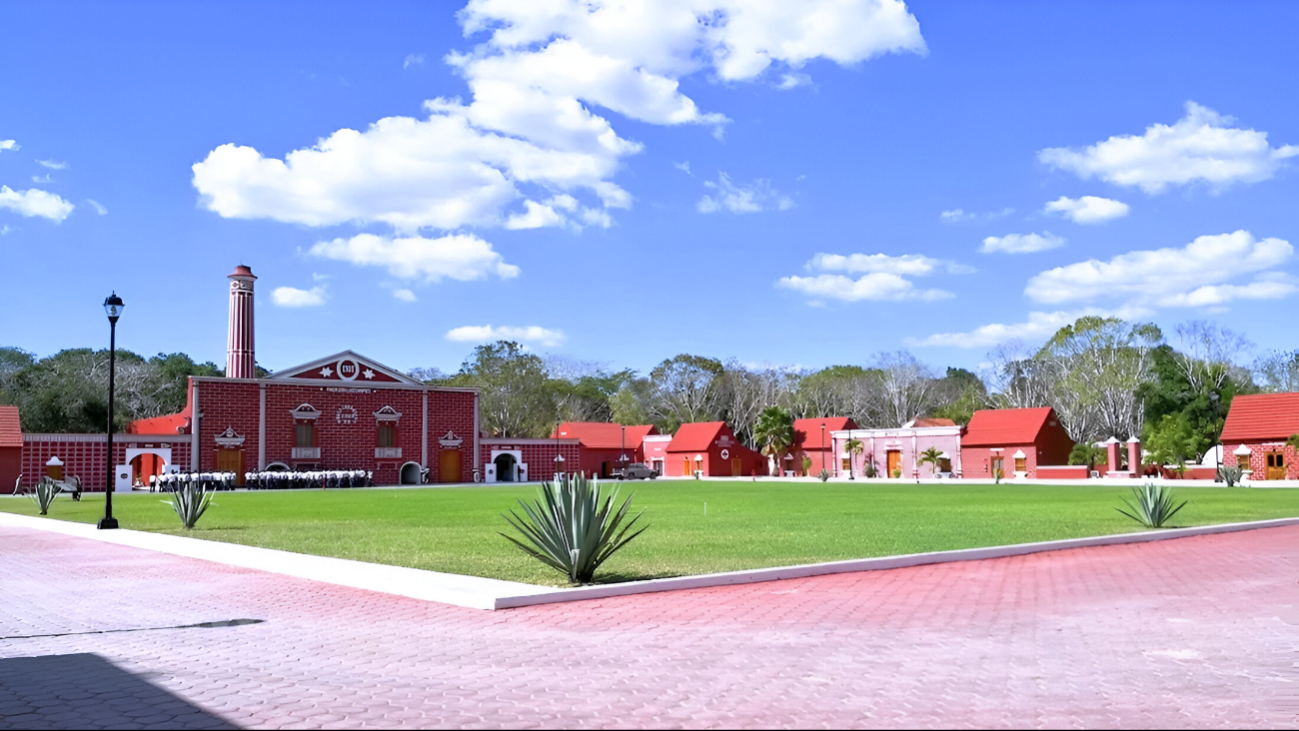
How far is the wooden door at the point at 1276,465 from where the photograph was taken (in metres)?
57.9

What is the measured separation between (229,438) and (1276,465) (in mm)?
61167

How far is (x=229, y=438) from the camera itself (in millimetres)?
60938

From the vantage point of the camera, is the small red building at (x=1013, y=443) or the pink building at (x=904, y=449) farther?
the pink building at (x=904, y=449)

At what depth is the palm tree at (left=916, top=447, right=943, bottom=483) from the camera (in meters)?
74.3

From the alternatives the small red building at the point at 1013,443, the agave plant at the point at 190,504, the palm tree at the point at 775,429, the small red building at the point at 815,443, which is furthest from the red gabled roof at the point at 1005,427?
the agave plant at the point at 190,504

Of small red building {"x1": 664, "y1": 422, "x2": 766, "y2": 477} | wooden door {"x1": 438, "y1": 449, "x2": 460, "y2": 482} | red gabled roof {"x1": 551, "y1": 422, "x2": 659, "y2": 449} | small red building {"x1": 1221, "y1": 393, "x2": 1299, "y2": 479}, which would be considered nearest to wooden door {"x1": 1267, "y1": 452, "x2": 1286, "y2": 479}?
small red building {"x1": 1221, "y1": 393, "x2": 1299, "y2": 479}

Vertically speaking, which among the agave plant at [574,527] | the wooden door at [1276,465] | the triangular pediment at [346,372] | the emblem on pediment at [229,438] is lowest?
the wooden door at [1276,465]

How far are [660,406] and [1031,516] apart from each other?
3043 inches

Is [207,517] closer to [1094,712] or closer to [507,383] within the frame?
[1094,712]

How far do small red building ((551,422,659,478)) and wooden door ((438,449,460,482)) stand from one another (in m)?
11.4

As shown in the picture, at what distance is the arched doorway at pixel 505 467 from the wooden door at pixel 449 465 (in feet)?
10.2

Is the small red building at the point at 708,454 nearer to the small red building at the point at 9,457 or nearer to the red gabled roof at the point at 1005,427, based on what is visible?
the red gabled roof at the point at 1005,427

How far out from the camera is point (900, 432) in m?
77.6

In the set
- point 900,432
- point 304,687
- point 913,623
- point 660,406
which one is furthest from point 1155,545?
point 660,406
